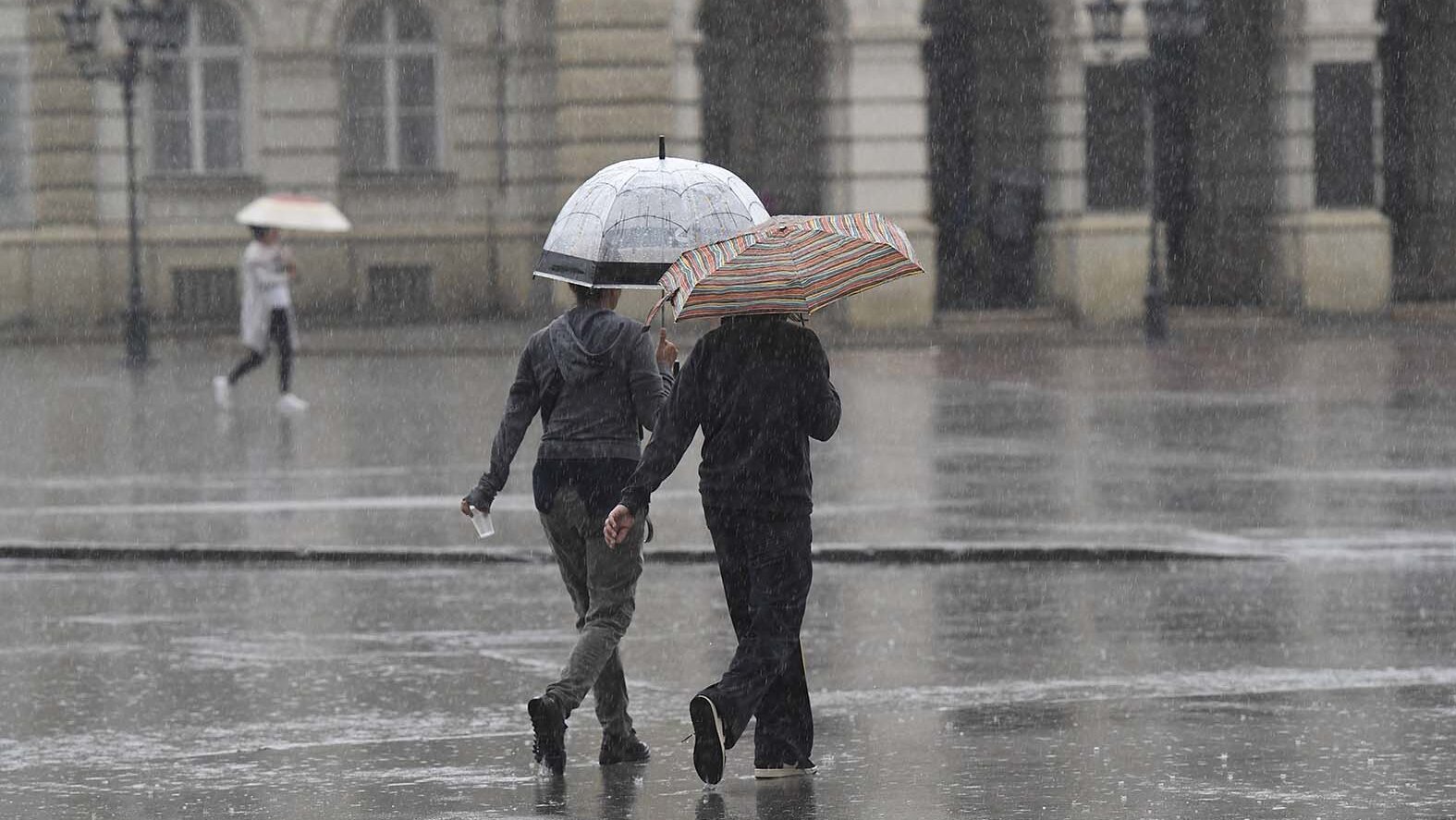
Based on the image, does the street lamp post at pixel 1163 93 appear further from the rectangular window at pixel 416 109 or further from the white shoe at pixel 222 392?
the white shoe at pixel 222 392

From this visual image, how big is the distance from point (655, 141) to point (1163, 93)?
7.31 meters

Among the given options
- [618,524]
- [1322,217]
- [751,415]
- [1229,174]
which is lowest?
[618,524]

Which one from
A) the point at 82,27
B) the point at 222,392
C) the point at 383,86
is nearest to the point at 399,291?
the point at 383,86

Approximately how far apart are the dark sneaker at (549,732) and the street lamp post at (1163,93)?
2228 cm

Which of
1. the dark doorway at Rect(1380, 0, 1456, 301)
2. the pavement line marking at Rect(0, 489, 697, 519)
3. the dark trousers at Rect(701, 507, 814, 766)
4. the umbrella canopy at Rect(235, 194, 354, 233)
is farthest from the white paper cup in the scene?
Answer: the dark doorway at Rect(1380, 0, 1456, 301)

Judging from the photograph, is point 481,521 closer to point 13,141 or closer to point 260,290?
point 260,290

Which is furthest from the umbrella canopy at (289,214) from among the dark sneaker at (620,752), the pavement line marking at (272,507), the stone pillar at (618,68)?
the dark sneaker at (620,752)

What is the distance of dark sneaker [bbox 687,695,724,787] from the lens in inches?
288

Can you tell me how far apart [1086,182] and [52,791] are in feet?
87.9

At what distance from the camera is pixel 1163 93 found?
117ft

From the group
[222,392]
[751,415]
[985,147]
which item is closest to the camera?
[751,415]

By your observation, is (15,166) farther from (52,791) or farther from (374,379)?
(52,791)

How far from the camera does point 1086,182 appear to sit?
1319 inches

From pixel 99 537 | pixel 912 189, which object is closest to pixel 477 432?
pixel 99 537
